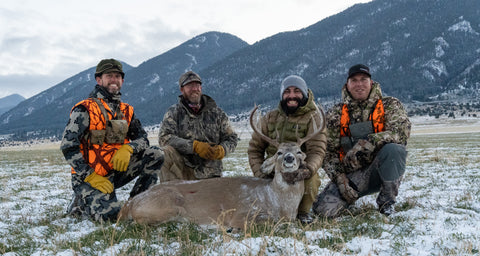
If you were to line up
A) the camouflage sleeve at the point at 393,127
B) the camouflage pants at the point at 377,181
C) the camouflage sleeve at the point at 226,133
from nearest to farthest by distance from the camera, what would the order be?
the camouflage pants at the point at 377,181, the camouflage sleeve at the point at 393,127, the camouflage sleeve at the point at 226,133

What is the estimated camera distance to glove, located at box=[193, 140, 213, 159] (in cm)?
664

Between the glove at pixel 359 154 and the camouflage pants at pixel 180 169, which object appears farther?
the camouflage pants at pixel 180 169

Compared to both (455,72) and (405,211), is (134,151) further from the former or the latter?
(455,72)

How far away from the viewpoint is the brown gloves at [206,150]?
6.64 metres

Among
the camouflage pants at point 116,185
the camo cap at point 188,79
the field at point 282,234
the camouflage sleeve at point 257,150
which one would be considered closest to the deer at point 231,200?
the field at point 282,234

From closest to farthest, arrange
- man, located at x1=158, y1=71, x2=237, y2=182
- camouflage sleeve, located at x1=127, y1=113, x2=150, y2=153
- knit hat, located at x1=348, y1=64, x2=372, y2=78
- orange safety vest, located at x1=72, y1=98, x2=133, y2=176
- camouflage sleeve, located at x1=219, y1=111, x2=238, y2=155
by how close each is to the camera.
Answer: knit hat, located at x1=348, y1=64, x2=372, y2=78
orange safety vest, located at x1=72, y1=98, x2=133, y2=176
camouflage sleeve, located at x1=127, y1=113, x2=150, y2=153
man, located at x1=158, y1=71, x2=237, y2=182
camouflage sleeve, located at x1=219, y1=111, x2=238, y2=155

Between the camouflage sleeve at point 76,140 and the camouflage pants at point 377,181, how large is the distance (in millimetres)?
3552

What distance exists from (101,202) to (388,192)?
13.6ft

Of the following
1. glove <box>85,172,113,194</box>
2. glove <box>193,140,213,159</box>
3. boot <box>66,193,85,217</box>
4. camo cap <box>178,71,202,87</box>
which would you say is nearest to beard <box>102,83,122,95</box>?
camo cap <box>178,71,202,87</box>

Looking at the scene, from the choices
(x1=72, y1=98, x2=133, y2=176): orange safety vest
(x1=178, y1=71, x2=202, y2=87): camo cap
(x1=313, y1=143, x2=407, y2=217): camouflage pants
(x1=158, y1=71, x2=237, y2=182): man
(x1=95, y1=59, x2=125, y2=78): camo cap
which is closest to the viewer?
(x1=313, y1=143, x2=407, y2=217): camouflage pants

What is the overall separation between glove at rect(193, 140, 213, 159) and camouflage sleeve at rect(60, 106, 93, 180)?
6.16 ft

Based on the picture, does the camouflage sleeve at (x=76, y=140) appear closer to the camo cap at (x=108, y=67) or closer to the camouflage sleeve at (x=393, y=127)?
the camo cap at (x=108, y=67)

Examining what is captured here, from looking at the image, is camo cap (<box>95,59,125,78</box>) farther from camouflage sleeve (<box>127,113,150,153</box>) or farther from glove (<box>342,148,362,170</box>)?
glove (<box>342,148,362,170</box>)

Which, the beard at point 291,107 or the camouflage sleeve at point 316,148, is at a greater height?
the beard at point 291,107
